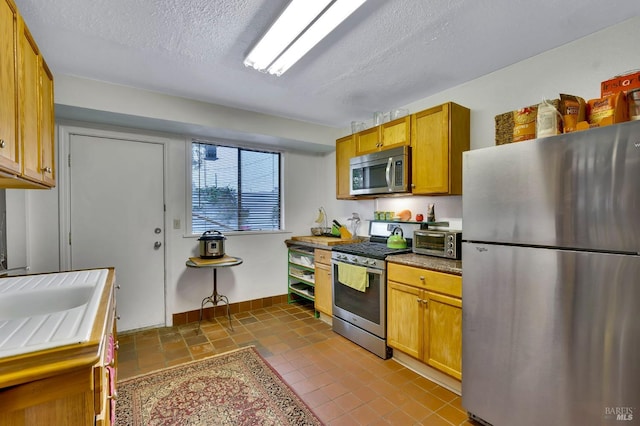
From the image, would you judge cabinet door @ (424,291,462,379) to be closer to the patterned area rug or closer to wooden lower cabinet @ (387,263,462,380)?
wooden lower cabinet @ (387,263,462,380)

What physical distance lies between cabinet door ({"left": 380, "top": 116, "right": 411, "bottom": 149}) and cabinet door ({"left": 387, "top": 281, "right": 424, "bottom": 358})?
136 centimetres

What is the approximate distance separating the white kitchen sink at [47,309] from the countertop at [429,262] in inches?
78.0

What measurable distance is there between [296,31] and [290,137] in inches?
72.5

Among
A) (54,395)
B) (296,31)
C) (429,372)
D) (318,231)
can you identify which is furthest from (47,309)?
(318,231)

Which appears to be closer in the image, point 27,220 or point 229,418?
point 229,418

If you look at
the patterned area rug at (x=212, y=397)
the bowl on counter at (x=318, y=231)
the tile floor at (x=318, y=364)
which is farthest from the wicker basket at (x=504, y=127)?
the bowl on counter at (x=318, y=231)

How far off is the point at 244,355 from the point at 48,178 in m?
1.98

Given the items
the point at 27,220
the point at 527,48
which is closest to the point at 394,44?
the point at 527,48

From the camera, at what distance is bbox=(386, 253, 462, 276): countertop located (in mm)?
2039

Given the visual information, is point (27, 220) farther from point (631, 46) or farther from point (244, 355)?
point (631, 46)

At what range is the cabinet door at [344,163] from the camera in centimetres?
345

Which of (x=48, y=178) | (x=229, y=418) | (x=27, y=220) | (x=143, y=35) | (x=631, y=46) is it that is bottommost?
(x=229, y=418)

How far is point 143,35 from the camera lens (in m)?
1.86

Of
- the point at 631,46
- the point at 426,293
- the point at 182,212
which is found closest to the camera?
the point at 631,46
